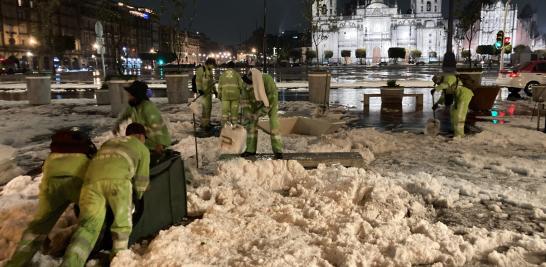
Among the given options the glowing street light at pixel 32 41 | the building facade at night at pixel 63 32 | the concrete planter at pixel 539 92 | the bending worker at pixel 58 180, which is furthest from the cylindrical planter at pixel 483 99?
the glowing street light at pixel 32 41

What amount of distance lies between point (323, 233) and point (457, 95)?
6.52m

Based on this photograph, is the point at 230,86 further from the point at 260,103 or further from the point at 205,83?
the point at 205,83

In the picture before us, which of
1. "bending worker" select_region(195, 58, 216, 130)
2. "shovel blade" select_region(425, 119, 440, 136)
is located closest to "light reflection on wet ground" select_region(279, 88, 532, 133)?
"shovel blade" select_region(425, 119, 440, 136)

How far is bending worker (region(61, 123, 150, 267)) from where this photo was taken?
393 cm

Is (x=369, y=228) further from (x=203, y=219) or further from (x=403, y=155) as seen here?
(x=403, y=155)

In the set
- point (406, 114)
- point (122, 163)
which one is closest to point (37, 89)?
point (406, 114)

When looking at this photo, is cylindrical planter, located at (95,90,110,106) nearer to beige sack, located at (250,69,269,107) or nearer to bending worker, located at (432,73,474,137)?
beige sack, located at (250,69,269,107)

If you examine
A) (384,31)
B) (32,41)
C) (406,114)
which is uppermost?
(384,31)

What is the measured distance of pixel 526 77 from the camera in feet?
70.8

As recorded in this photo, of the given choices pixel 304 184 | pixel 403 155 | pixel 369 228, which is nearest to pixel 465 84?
pixel 403 155

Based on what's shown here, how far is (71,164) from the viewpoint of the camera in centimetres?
421

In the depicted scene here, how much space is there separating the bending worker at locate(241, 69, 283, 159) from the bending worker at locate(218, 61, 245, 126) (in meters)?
1.56

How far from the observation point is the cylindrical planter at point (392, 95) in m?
16.7

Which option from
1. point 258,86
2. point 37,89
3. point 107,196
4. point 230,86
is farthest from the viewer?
point 37,89
